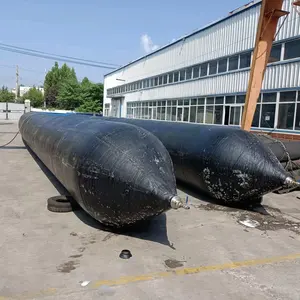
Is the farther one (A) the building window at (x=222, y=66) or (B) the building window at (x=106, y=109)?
(B) the building window at (x=106, y=109)

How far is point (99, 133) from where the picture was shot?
206 inches

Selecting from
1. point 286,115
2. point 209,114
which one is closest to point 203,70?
point 209,114

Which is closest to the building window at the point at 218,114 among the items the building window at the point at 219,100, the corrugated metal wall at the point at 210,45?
the building window at the point at 219,100

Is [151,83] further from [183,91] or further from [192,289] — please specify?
[192,289]

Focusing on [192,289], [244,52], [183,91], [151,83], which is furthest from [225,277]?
[151,83]

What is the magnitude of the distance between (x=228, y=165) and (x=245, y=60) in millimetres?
12162

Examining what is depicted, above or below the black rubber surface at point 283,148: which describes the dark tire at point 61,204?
below

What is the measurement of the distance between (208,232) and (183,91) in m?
19.1

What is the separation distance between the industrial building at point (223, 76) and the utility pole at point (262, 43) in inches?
51.4

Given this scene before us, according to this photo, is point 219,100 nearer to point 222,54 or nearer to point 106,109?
point 222,54

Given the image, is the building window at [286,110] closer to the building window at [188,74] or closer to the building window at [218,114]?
the building window at [218,114]

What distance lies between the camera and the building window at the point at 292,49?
13.7 m

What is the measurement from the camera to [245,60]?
17094mm

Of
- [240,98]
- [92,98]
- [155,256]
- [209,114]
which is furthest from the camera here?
[92,98]
